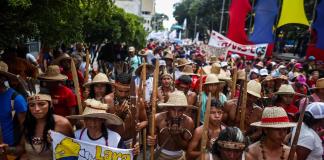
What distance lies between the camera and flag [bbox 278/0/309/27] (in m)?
15.5

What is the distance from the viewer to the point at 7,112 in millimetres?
4562

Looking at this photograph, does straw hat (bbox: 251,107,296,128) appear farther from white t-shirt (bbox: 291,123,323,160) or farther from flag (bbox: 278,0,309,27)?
flag (bbox: 278,0,309,27)

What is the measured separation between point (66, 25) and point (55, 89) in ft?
4.07

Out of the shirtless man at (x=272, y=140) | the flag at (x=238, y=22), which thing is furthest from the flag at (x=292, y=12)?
the shirtless man at (x=272, y=140)

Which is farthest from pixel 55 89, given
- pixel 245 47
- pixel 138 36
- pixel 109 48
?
pixel 138 36

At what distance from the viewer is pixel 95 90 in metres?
6.14

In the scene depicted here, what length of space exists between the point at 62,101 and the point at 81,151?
1.77 meters

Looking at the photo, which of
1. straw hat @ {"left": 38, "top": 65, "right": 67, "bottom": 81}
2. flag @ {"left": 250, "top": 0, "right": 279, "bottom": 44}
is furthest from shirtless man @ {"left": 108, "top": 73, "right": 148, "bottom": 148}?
flag @ {"left": 250, "top": 0, "right": 279, "bottom": 44}

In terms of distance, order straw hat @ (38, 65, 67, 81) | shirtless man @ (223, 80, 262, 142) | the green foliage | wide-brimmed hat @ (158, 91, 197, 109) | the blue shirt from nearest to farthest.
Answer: the blue shirt < wide-brimmed hat @ (158, 91, 197, 109) < the green foliage < shirtless man @ (223, 80, 262, 142) < straw hat @ (38, 65, 67, 81)

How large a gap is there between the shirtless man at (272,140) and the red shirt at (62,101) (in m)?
2.90

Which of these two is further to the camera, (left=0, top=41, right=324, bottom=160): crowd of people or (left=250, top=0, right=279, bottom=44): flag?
(left=250, top=0, right=279, bottom=44): flag

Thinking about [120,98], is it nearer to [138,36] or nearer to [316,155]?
[316,155]

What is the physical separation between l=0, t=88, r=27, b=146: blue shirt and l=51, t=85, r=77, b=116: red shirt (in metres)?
1.22

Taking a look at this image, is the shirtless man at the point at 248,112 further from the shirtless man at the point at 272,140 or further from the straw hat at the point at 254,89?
the shirtless man at the point at 272,140
